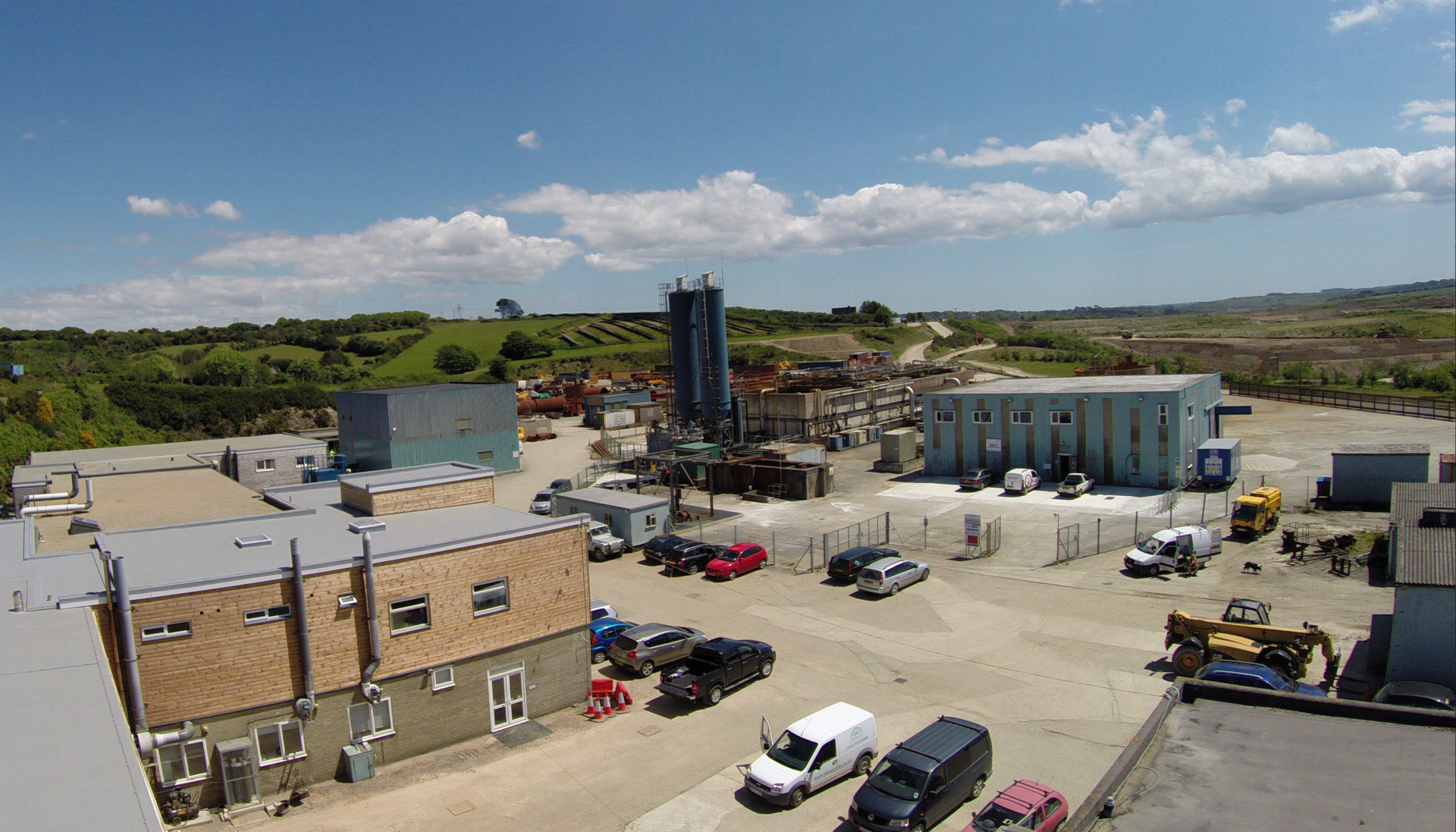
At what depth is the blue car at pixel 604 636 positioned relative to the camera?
22462mm

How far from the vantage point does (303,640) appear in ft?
50.0

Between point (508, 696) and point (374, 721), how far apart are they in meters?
2.88

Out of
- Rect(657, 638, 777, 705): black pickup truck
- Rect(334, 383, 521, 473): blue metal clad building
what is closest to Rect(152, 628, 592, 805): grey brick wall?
Rect(657, 638, 777, 705): black pickup truck

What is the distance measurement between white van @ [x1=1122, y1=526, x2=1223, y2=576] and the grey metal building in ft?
36.6

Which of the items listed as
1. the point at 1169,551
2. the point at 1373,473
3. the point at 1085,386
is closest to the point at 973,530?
the point at 1169,551

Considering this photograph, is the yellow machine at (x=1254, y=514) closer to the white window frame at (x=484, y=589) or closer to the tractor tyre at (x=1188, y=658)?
the tractor tyre at (x=1188, y=658)

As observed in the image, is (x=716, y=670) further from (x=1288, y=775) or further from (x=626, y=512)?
(x=626, y=512)

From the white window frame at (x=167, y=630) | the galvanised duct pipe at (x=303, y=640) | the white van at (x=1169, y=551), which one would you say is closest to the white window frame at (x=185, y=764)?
the galvanised duct pipe at (x=303, y=640)

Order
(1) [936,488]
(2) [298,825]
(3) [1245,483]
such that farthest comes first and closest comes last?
(1) [936,488], (3) [1245,483], (2) [298,825]

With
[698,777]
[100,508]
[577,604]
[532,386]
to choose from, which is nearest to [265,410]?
[532,386]

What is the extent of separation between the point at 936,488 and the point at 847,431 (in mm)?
17270

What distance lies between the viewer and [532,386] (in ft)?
340

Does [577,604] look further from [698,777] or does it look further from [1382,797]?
[1382,797]

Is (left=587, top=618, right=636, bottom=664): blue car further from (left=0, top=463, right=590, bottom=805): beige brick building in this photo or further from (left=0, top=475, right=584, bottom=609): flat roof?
(left=0, top=475, right=584, bottom=609): flat roof
